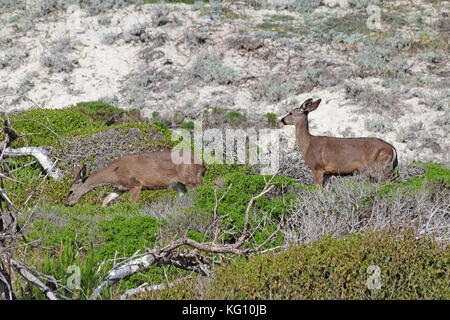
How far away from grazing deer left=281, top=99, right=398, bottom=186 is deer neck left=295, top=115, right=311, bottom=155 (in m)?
0.11

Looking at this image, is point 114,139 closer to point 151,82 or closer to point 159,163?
point 159,163

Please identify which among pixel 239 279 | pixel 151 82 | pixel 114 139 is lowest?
pixel 151 82

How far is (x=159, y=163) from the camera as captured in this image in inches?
478

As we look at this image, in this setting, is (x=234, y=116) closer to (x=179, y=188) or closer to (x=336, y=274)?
(x=179, y=188)

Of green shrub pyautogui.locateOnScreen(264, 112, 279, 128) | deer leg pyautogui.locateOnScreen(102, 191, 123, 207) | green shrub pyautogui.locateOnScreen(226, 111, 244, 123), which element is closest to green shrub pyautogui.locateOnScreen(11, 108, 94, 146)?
deer leg pyautogui.locateOnScreen(102, 191, 123, 207)

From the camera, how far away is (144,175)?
12078 millimetres

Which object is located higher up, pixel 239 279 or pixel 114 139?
pixel 239 279

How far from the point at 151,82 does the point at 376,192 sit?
52.1 feet

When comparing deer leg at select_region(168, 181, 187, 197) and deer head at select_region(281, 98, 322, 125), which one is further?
deer head at select_region(281, 98, 322, 125)

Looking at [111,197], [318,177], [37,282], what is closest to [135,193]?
[111,197]

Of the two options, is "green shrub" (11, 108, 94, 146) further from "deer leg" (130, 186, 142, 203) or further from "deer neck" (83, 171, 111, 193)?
"deer leg" (130, 186, 142, 203)

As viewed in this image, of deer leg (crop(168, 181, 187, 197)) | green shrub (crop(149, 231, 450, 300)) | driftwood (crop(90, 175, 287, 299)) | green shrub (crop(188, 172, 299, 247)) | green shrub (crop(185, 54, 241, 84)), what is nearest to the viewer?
green shrub (crop(149, 231, 450, 300))

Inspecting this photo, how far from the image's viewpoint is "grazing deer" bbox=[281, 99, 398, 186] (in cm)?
1167
